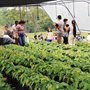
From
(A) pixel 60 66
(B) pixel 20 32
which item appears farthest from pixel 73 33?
(A) pixel 60 66

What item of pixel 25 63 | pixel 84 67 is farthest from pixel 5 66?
pixel 84 67

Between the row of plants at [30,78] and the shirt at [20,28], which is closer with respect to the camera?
the row of plants at [30,78]

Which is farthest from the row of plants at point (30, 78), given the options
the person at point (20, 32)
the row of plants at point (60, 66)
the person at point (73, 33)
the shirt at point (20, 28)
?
the person at point (73, 33)

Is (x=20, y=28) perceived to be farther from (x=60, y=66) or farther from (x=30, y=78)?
(x=30, y=78)

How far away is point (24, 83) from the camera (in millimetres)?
6445

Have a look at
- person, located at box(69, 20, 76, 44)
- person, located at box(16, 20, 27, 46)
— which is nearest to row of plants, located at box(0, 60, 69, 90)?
person, located at box(16, 20, 27, 46)

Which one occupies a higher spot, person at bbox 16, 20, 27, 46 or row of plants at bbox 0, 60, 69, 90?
person at bbox 16, 20, 27, 46

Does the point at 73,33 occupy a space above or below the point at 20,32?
below

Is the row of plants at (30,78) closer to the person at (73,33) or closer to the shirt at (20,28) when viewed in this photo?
the shirt at (20,28)

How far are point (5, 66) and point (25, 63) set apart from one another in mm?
475

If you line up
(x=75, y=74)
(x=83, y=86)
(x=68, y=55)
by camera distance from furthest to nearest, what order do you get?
1. (x=68, y=55)
2. (x=75, y=74)
3. (x=83, y=86)

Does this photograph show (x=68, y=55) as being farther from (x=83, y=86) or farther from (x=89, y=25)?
(x=89, y=25)

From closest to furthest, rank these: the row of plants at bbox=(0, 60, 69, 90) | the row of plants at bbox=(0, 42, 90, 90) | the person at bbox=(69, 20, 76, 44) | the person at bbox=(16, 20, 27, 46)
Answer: the row of plants at bbox=(0, 60, 69, 90)
the row of plants at bbox=(0, 42, 90, 90)
the person at bbox=(16, 20, 27, 46)
the person at bbox=(69, 20, 76, 44)

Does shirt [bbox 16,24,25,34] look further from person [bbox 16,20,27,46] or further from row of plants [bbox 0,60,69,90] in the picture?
row of plants [bbox 0,60,69,90]
